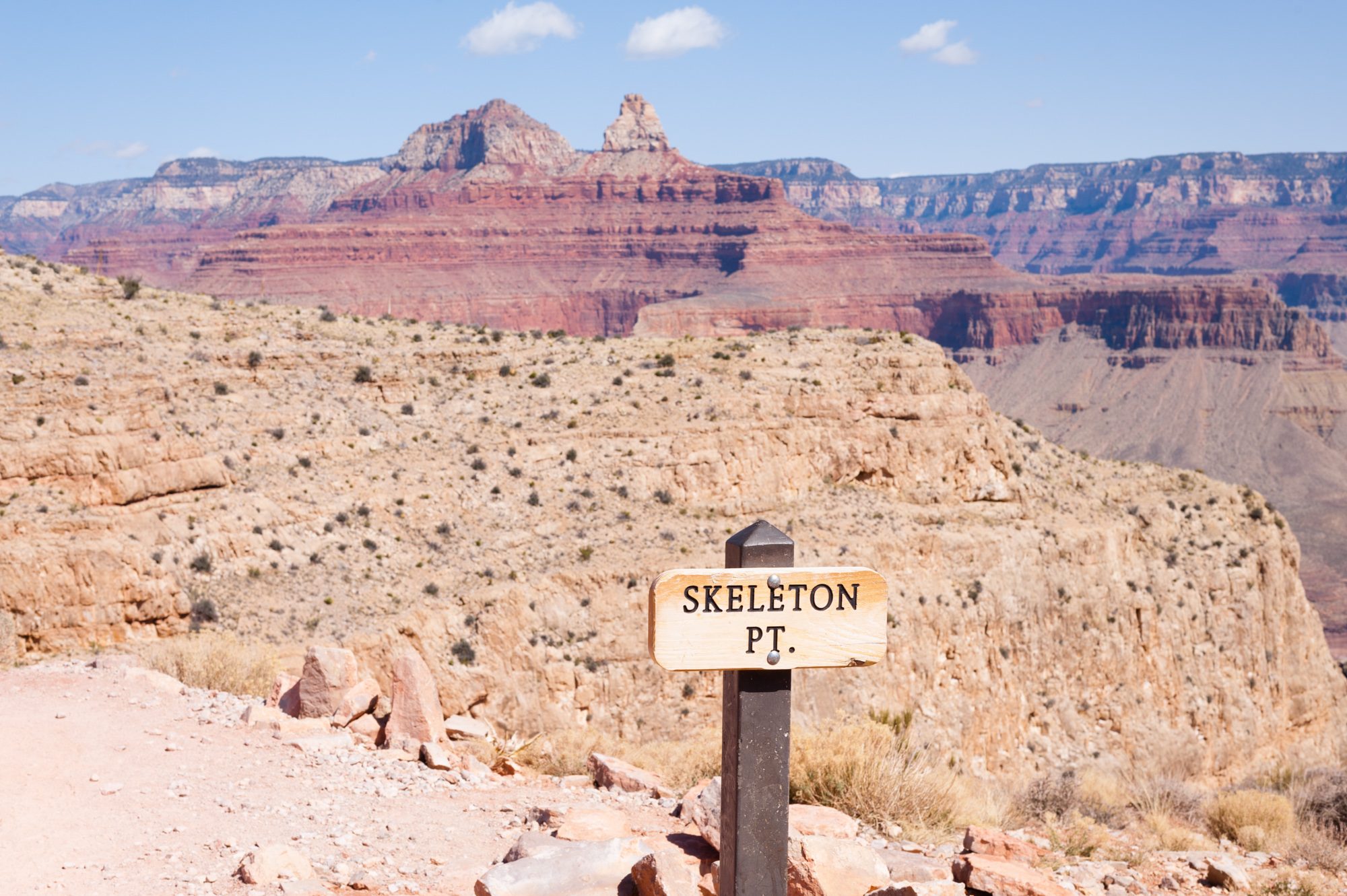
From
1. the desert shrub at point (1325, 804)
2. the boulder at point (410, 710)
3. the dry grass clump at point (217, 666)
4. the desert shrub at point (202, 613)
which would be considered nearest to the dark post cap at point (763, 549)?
the boulder at point (410, 710)

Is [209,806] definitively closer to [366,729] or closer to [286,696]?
[366,729]

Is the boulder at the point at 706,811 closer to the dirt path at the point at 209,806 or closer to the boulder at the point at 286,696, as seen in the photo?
the dirt path at the point at 209,806

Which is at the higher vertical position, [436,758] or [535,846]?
[535,846]

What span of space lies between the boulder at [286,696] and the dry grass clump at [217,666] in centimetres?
111

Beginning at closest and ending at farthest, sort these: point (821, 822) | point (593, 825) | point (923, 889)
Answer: point (923, 889) → point (593, 825) → point (821, 822)

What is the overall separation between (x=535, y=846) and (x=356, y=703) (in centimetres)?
509

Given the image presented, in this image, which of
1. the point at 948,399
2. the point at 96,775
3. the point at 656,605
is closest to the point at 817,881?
the point at 656,605

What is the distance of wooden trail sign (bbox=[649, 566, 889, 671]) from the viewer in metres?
6.00

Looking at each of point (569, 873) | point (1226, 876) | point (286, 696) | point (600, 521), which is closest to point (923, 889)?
point (569, 873)

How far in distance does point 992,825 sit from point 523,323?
5483 inches

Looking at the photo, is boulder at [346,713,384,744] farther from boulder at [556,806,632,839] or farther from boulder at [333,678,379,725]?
boulder at [556,806,632,839]

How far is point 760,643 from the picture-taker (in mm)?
6055

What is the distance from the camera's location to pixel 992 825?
11.6 metres

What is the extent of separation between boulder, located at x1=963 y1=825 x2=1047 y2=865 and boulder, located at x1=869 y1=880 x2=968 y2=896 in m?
1.64
